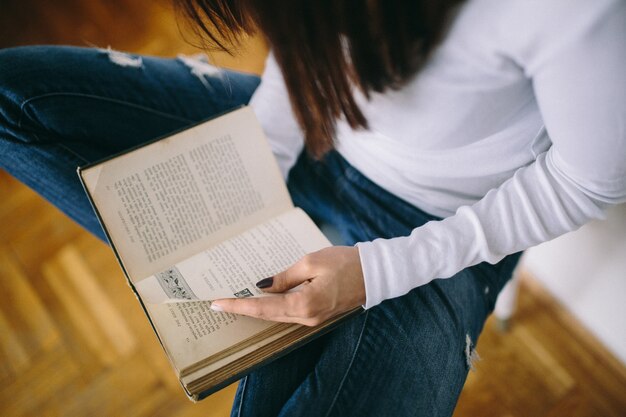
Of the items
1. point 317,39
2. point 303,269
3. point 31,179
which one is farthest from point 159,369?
point 317,39

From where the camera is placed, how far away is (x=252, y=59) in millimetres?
1176

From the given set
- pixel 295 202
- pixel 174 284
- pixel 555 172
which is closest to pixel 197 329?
pixel 174 284

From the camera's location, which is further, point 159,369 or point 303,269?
point 159,369

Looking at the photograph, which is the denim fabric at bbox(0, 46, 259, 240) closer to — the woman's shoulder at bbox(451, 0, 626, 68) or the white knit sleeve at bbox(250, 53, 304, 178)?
the white knit sleeve at bbox(250, 53, 304, 178)

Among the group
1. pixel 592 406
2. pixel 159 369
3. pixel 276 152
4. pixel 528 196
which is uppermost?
pixel 276 152

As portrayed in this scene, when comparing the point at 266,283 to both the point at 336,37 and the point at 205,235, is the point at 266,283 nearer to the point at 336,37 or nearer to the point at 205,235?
the point at 205,235

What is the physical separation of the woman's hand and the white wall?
0.36m

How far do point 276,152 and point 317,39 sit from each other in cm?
25

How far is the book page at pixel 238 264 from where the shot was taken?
451 mm

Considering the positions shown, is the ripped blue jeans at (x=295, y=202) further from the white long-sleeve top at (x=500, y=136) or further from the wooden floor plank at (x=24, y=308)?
the wooden floor plank at (x=24, y=308)

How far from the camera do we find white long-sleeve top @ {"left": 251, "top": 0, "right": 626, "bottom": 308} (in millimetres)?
302

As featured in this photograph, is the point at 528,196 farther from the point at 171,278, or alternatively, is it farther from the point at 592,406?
the point at 592,406

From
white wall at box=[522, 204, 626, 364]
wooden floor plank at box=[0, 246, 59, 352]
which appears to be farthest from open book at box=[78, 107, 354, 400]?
wooden floor plank at box=[0, 246, 59, 352]

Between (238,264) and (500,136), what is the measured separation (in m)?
0.29
